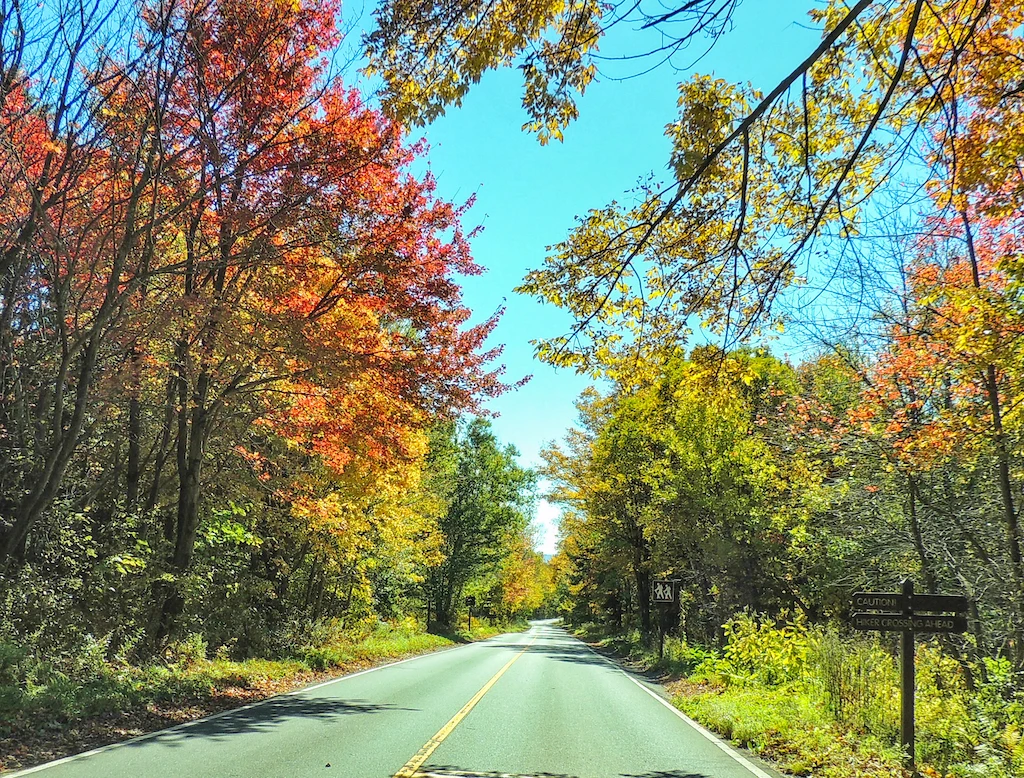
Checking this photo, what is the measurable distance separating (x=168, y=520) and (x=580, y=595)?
133ft

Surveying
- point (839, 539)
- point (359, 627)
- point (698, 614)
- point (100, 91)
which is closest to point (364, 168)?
point (100, 91)

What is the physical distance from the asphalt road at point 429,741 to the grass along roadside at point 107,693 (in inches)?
20.5

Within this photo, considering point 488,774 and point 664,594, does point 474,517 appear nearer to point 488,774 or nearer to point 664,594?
point 664,594

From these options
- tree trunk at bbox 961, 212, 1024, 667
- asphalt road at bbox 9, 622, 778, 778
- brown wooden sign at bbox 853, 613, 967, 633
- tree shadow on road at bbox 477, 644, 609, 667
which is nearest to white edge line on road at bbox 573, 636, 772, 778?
asphalt road at bbox 9, 622, 778, 778

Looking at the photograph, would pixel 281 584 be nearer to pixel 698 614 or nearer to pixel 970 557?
pixel 698 614

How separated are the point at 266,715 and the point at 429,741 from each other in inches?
122

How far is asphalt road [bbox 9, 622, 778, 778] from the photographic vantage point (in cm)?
670

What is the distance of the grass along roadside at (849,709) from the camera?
276 inches

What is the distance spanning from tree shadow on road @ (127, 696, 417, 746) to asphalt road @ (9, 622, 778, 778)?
0.05 feet

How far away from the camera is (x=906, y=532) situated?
13.0 meters

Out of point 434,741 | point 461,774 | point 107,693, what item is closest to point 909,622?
point 461,774

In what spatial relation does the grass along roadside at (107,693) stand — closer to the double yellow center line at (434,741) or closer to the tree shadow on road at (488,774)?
the double yellow center line at (434,741)

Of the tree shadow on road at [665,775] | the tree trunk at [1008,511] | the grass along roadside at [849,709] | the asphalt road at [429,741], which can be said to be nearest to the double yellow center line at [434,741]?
the asphalt road at [429,741]

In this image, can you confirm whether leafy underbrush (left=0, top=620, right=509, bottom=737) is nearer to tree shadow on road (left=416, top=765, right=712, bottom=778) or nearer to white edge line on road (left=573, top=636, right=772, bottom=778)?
tree shadow on road (left=416, top=765, right=712, bottom=778)
